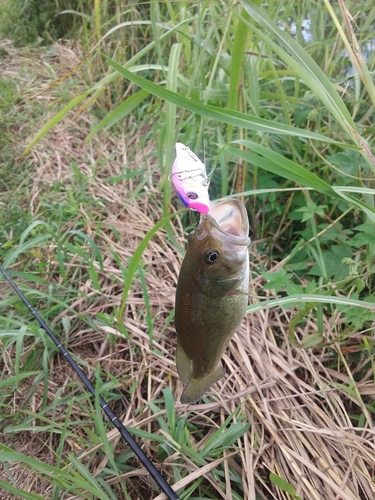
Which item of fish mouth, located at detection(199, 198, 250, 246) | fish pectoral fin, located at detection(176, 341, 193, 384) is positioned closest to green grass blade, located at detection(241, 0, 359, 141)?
fish mouth, located at detection(199, 198, 250, 246)

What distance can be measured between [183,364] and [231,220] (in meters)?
0.42

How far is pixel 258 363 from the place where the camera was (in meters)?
1.61

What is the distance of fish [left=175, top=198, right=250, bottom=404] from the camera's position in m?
0.89

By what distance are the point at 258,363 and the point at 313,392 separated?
0.25m

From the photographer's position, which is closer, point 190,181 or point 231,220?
point 190,181

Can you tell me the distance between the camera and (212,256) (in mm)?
905

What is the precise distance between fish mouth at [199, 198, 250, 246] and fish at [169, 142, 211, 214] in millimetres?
69

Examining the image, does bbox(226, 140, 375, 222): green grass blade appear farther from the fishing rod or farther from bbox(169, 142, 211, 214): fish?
the fishing rod

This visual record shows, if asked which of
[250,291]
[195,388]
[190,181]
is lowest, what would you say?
[250,291]

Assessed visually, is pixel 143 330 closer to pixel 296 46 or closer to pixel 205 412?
pixel 205 412

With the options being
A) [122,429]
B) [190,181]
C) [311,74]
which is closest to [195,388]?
[122,429]

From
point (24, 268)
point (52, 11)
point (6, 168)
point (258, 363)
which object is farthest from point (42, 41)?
point (258, 363)

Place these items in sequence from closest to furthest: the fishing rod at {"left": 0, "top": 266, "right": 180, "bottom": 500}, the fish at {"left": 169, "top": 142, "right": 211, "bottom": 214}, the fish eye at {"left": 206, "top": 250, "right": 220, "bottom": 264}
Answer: the fish at {"left": 169, "top": 142, "right": 211, "bottom": 214}, the fish eye at {"left": 206, "top": 250, "right": 220, "bottom": 264}, the fishing rod at {"left": 0, "top": 266, "right": 180, "bottom": 500}

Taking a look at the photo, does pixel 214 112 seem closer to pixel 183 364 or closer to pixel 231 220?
pixel 231 220
